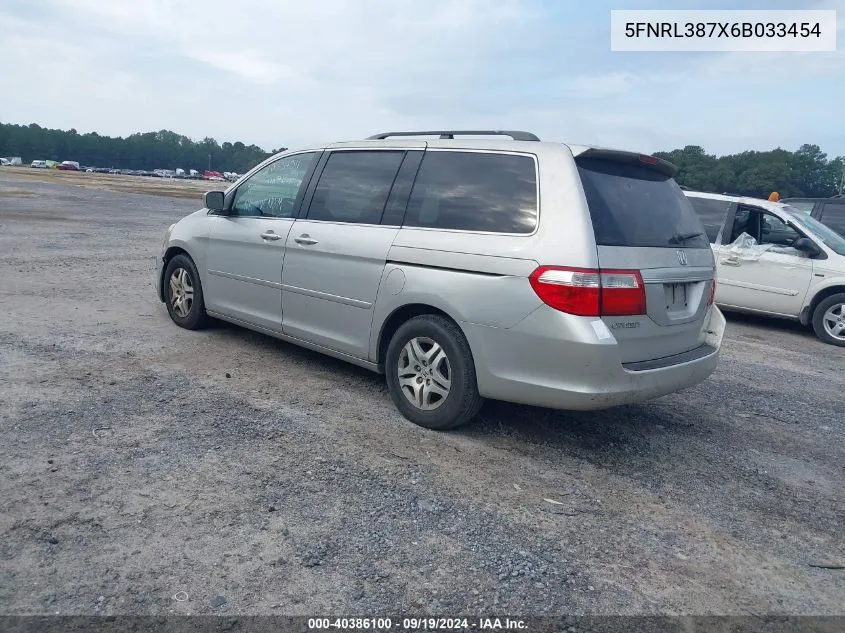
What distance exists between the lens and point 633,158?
4594mm

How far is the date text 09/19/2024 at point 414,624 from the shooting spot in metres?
2.63

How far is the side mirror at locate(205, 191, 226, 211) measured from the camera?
630 centimetres

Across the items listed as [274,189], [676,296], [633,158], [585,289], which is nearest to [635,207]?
[633,158]

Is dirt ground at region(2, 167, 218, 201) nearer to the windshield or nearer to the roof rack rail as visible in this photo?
the windshield

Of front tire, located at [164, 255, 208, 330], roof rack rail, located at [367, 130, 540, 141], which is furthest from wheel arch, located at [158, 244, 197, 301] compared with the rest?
roof rack rail, located at [367, 130, 540, 141]

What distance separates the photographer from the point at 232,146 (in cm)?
13588

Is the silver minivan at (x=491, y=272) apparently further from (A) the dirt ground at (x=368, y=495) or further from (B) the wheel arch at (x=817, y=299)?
(B) the wheel arch at (x=817, y=299)

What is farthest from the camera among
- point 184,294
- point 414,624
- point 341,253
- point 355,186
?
point 184,294

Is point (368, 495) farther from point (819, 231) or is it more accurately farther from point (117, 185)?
point (117, 185)

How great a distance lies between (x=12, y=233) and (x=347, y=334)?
1178 centimetres

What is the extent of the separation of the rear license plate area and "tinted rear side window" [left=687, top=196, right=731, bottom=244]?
5.71 meters

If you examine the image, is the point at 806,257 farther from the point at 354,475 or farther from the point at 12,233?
the point at 12,233

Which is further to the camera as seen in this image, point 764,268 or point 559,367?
point 764,268

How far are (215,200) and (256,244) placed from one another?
0.76 metres
